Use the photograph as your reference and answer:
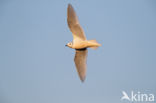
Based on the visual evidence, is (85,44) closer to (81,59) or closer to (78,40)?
(78,40)

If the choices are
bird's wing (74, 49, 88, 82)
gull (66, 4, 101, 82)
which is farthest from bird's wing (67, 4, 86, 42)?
bird's wing (74, 49, 88, 82)

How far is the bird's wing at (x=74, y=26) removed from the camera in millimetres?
4293

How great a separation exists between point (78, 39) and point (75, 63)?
37 centimetres

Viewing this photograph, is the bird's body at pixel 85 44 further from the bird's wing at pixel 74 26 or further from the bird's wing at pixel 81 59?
the bird's wing at pixel 81 59

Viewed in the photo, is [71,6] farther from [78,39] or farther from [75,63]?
[75,63]

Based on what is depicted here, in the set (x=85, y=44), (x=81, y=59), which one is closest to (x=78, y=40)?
(x=85, y=44)

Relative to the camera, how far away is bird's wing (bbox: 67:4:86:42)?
4293mm

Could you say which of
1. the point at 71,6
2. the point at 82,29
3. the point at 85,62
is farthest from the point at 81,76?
the point at 71,6

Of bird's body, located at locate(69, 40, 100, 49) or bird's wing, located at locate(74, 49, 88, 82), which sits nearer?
bird's body, located at locate(69, 40, 100, 49)

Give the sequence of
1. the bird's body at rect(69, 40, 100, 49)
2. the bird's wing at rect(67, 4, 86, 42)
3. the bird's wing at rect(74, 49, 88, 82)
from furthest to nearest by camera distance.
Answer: the bird's wing at rect(74, 49, 88, 82), the bird's wing at rect(67, 4, 86, 42), the bird's body at rect(69, 40, 100, 49)

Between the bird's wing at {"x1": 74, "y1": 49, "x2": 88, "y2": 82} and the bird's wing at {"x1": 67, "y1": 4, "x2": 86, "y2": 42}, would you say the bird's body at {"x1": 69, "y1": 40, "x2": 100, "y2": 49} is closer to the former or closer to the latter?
the bird's wing at {"x1": 67, "y1": 4, "x2": 86, "y2": 42}

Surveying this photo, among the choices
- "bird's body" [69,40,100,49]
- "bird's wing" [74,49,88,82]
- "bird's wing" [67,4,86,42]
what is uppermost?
"bird's wing" [67,4,86,42]

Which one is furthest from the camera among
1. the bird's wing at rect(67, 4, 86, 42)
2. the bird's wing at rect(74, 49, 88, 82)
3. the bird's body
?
the bird's wing at rect(74, 49, 88, 82)

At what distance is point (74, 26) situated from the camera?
171 inches
